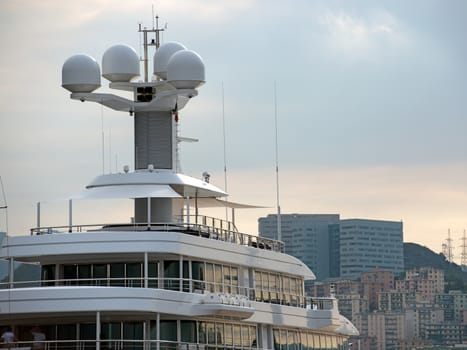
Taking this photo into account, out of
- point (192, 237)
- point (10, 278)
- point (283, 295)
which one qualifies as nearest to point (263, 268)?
point (283, 295)

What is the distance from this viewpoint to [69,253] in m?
61.3

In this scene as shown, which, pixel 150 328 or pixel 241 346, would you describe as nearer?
pixel 150 328

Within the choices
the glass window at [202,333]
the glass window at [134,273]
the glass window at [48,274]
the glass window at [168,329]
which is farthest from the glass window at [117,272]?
the glass window at [202,333]

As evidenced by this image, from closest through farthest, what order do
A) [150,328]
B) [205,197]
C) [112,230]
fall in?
1. [150,328]
2. [112,230]
3. [205,197]

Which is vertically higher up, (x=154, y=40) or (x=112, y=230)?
(x=154, y=40)

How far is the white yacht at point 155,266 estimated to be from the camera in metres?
60.5

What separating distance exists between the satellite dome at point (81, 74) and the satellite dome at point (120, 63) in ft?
4.18

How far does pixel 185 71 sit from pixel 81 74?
4.38 m

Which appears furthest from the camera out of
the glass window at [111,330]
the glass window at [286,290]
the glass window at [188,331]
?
the glass window at [286,290]

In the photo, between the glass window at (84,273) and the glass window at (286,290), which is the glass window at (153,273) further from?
the glass window at (286,290)

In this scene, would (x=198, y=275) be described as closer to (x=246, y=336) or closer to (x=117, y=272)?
(x=117, y=272)

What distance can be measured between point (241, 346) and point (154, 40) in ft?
49.7

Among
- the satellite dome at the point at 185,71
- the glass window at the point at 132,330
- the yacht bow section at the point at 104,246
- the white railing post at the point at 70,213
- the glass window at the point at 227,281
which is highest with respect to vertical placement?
the satellite dome at the point at 185,71

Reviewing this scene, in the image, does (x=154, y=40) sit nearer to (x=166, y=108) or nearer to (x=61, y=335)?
(x=166, y=108)
